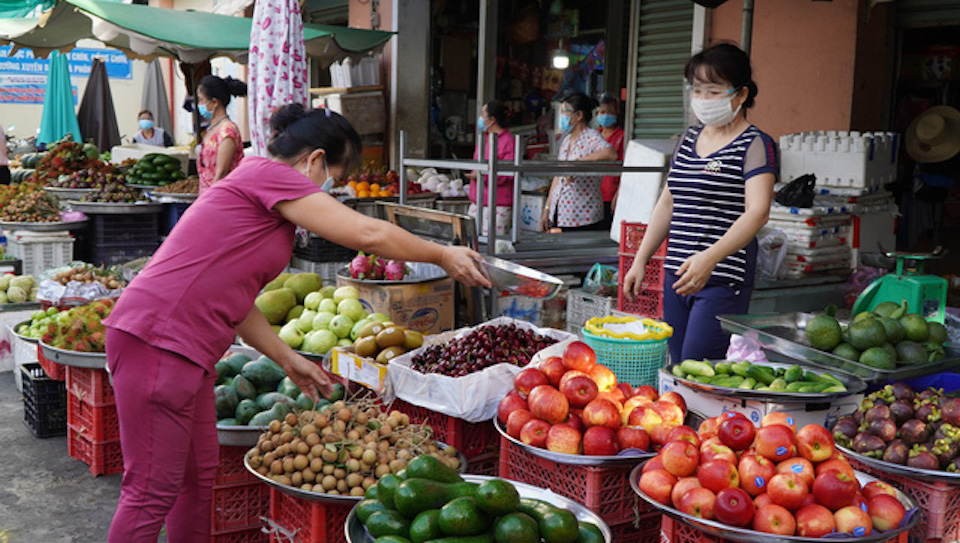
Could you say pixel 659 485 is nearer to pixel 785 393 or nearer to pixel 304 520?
pixel 785 393

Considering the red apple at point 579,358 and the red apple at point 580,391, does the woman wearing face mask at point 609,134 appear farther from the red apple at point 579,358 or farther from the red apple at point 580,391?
the red apple at point 580,391

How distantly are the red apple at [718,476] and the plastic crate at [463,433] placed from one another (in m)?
1.20

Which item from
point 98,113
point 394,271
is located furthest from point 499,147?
point 98,113

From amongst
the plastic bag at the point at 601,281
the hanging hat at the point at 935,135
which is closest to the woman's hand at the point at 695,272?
the plastic bag at the point at 601,281

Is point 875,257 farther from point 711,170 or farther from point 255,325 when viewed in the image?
point 255,325

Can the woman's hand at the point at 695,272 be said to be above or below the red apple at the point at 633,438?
above

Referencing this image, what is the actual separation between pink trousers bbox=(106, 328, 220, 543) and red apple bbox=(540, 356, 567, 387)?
1124 mm

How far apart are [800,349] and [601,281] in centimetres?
265

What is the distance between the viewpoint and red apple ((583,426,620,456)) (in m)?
2.62

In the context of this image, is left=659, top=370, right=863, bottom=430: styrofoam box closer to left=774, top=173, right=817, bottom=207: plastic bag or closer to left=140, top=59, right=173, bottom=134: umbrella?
left=774, top=173, right=817, bottom=207: plastic bag

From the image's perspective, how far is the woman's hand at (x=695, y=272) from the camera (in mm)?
3246

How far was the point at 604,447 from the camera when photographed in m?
2.62

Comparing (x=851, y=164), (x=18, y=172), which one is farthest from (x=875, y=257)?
(x=18, y=172)

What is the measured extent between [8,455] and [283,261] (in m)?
3.11
